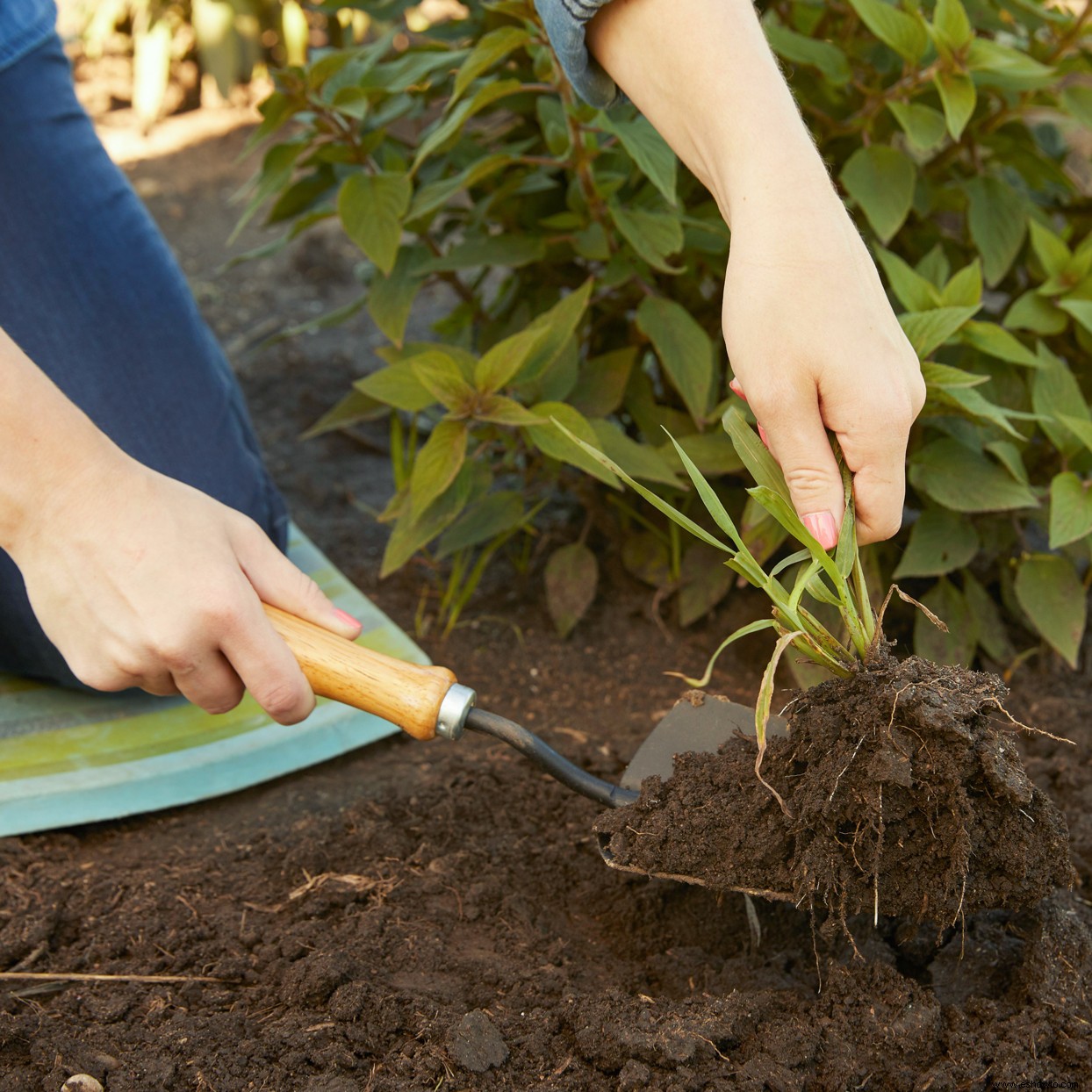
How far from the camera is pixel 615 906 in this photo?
55.8 inches

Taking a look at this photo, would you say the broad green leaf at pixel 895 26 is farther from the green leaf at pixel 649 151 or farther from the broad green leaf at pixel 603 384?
the broad green leaf at pixel 603 384

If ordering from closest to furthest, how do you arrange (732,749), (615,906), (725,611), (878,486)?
(878,486), (732,749), (615,906), (725,611)

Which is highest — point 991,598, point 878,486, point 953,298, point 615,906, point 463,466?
point 878,486

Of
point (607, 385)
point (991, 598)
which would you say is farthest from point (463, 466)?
point (991, 598)

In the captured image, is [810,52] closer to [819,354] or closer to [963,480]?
[963,480]

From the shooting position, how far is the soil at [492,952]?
3.64 ft

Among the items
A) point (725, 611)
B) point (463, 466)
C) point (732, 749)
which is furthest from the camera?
point (725, 611)

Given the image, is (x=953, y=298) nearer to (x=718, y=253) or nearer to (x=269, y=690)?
(x=718, y=253)

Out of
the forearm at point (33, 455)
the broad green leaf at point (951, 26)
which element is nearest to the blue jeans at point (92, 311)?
the forearm at point (33, 455)

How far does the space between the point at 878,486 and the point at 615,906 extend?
0.66 metres

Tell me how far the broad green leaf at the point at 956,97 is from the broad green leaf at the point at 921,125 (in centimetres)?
3

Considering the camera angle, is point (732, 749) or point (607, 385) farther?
point (607, 385)

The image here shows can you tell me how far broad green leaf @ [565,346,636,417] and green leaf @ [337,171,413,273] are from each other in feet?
1.27

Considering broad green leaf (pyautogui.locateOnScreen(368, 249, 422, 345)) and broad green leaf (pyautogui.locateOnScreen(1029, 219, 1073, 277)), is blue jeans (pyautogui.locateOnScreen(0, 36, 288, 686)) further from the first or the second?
broad green leaf (pyautogui.locateOnScreen(1029, 219, 1073, 277))
